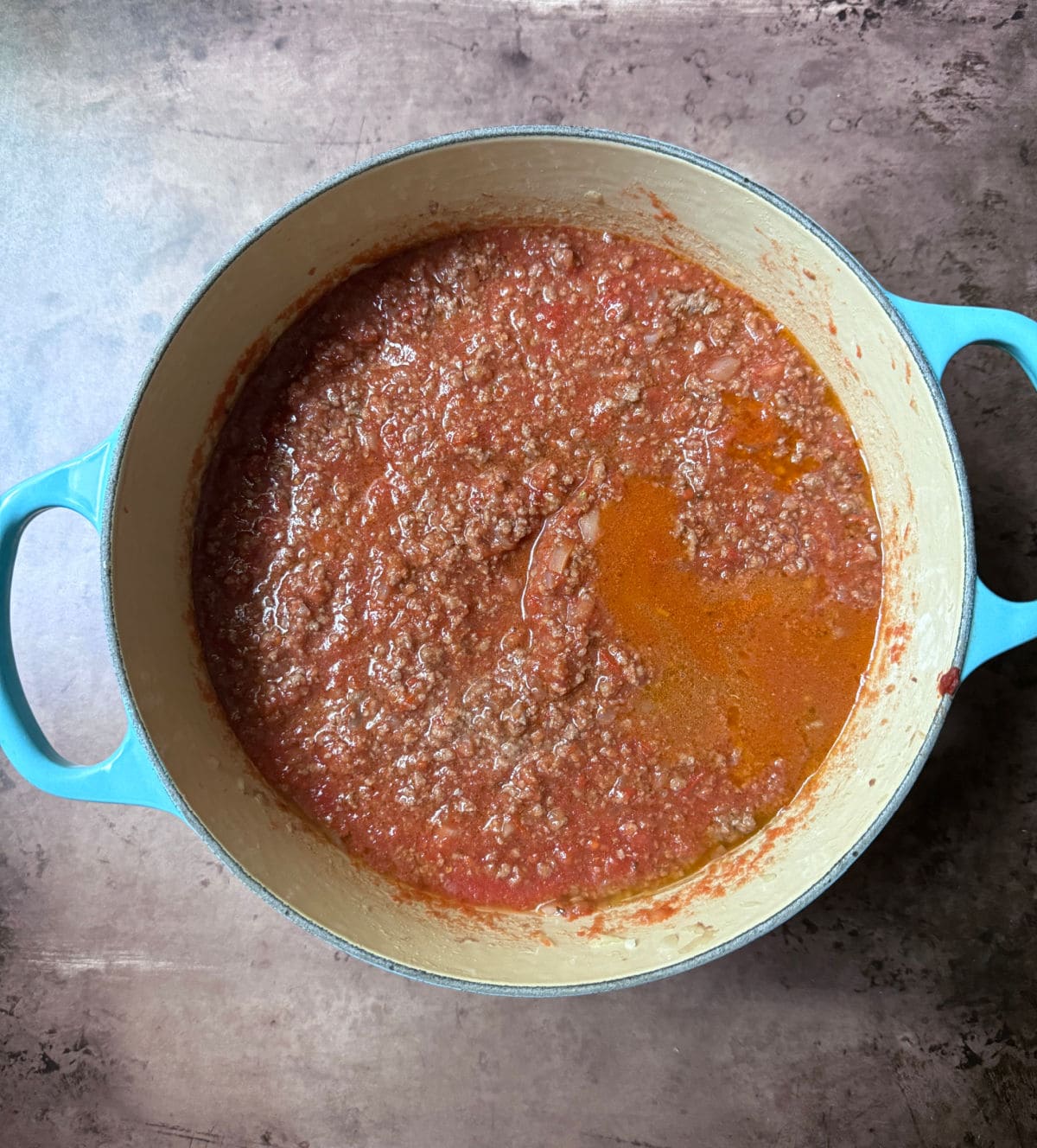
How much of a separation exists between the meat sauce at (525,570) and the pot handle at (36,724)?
1.06 ft

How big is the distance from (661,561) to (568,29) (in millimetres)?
1375

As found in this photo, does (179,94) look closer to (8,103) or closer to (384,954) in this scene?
(8,103)

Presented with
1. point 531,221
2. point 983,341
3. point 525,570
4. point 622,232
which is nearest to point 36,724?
point 525,570

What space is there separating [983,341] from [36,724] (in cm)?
209

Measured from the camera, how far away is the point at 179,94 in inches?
84.0

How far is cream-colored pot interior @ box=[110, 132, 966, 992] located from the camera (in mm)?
1752

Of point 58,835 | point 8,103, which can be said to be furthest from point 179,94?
point 58,835

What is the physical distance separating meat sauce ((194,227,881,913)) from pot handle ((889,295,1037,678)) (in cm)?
39

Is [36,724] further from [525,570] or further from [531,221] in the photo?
[531,221]

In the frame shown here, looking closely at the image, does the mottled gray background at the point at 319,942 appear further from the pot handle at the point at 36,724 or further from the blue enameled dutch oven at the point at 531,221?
the pot handle at the point at 36,724

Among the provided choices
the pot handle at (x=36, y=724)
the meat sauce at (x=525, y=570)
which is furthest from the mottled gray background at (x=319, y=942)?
the pot handle at (x=36, y=724)

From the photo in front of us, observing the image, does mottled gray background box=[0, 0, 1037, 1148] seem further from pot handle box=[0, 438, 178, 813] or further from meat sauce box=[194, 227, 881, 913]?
pot handle box=[0, 438, 178, 813]

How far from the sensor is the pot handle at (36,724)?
1646mm

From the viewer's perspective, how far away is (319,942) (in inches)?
84.0
